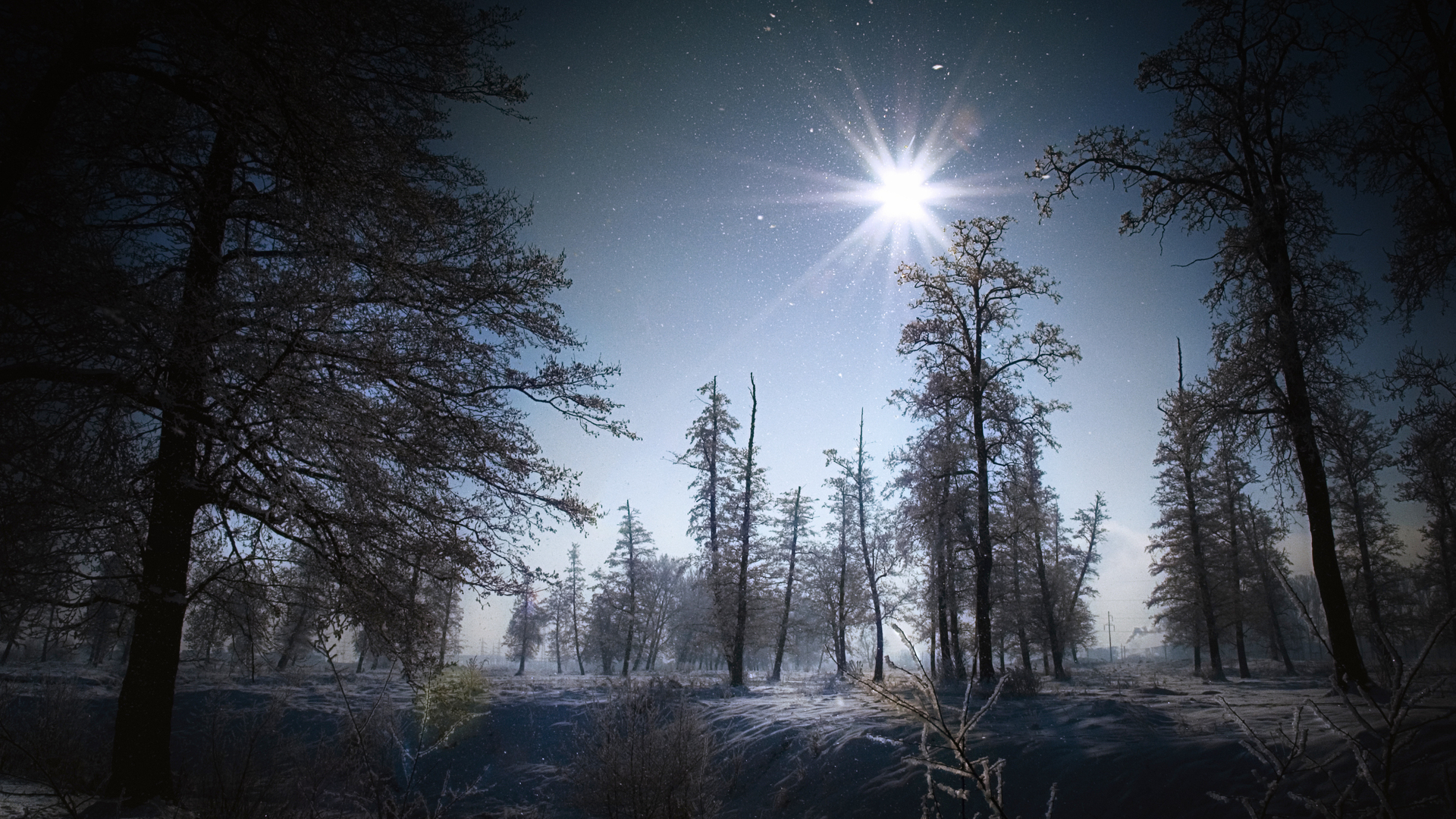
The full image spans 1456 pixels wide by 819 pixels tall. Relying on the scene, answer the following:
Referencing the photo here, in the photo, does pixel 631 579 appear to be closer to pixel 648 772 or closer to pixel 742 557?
pixel 742 557

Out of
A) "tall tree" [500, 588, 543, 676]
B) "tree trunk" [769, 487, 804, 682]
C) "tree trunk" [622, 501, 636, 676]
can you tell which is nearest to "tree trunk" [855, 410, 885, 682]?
"tree trunk" [769, 487, 804, 682]

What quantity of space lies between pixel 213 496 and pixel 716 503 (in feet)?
57.3

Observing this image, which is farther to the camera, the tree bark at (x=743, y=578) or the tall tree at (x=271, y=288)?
the tree bark at (x=743, y=578)

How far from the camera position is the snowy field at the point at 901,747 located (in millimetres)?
4695

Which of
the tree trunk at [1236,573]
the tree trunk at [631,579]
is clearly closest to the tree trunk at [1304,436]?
the tree trunk at [1236,573]

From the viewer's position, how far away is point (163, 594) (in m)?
5.89

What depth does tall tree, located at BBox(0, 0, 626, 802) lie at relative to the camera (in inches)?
181

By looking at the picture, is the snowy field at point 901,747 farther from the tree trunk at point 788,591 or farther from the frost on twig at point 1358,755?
the tree trunk at point 788,591

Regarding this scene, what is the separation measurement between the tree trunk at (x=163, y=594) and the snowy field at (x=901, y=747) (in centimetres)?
76

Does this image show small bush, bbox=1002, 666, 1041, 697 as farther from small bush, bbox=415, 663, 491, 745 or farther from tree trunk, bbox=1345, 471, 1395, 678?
tree trunk, bbox=1345, 471, 1395, 678

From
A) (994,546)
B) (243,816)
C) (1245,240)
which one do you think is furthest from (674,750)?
(994,546)

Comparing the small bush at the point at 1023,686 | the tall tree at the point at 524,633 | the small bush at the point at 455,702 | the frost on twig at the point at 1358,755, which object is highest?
the frost on twig at the point at 1358,755

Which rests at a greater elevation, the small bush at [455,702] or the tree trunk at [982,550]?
the tree trunk at [982,550]

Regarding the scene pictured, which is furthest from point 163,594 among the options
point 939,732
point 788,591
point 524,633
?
point 524,633
